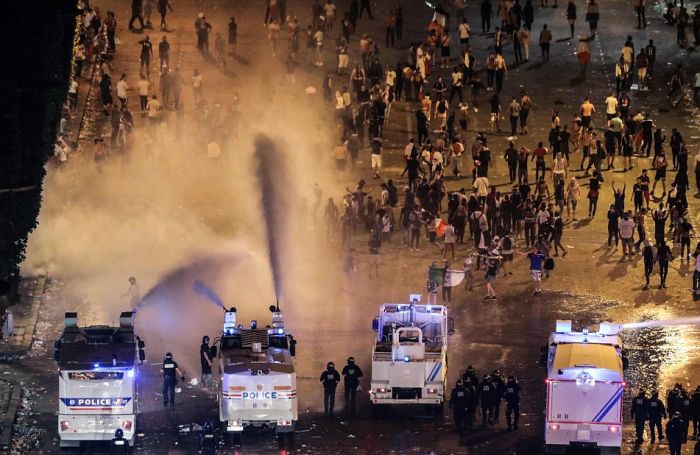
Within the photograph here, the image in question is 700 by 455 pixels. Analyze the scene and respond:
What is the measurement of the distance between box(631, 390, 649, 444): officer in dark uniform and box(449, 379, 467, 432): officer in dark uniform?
4833 mm

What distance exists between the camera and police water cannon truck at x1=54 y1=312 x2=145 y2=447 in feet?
173

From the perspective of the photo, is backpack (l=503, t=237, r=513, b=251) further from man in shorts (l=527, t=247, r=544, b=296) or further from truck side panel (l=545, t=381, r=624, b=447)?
truck side panel (l=545, t=381, r=624, b=447)

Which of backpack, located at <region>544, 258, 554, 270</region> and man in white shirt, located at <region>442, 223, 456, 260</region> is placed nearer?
backpack, located at <region>544, 258, 554, 270</region>

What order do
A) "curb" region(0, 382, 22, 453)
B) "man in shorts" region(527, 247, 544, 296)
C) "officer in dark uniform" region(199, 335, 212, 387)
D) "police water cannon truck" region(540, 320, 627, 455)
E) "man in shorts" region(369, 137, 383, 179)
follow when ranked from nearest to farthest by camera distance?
"police water cannon truck" region(540, 320, 627, 455), "curb" region(0, 382, 22, 453), "officer in dark uniform" region(199, 335, 212, 387), "man in shorts" region(527, 247, 544, 296), "man in shorts" region(369, 137, 383, 179)

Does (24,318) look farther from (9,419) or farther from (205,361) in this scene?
(205,361)

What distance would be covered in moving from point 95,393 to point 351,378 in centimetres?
830

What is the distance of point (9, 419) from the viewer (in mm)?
55812

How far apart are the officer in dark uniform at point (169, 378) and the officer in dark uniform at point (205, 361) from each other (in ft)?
2.96

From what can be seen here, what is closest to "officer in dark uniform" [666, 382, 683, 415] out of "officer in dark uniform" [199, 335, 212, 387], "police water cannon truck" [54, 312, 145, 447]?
"officer in dark uniform" [199, 335, 212, 387]

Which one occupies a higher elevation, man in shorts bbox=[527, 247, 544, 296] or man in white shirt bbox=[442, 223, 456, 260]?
man in white shirt bbox=[442, 223, 456, 260]

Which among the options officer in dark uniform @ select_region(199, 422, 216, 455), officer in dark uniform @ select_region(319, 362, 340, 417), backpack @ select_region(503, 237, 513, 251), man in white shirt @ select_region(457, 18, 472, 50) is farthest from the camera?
man in white shirt @ select_region(457, 18, 472, 50)

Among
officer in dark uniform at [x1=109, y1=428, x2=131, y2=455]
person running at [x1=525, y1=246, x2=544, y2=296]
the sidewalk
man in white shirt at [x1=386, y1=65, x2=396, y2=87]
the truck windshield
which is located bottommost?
officer in dark uniform at [x1=109, y1=428, x2=131, y2=455]

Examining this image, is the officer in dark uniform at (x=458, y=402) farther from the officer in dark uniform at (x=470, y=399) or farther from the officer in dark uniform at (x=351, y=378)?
the officer in dark uniform at (x=351, y=378)

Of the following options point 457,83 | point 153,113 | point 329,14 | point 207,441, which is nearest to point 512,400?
point 207,441
